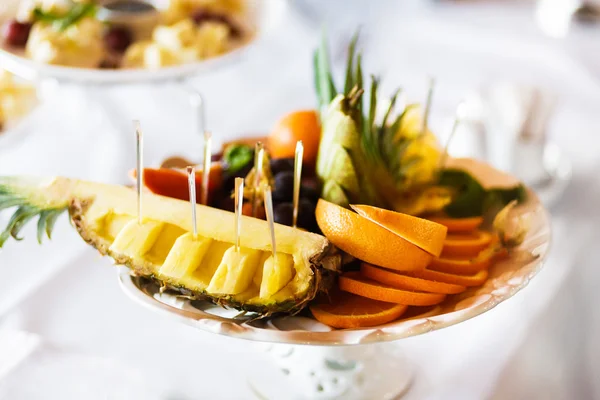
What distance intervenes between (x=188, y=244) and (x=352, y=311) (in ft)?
0.55

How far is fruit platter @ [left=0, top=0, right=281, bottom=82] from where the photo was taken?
3.60ft

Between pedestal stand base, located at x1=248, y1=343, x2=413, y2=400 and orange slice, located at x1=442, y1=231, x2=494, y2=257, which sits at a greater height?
orange slice, located at x1=442, y1=231, x2=494, y2=257

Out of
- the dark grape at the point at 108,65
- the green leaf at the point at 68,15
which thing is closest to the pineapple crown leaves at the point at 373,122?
the dark grape at the point at 108,65

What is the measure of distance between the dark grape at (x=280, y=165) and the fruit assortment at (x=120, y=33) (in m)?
0.49

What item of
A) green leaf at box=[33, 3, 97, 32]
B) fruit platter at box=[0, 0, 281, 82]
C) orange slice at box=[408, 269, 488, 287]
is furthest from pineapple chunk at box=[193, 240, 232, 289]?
green leaf at box=[33, 3, 97, 32]

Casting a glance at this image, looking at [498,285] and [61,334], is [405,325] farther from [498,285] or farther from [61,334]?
[61,334]

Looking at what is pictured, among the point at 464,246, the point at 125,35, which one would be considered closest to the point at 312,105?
the point at 125,35

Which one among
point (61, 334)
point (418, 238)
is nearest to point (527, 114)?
point (418, 238)

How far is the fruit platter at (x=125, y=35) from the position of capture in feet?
3.60

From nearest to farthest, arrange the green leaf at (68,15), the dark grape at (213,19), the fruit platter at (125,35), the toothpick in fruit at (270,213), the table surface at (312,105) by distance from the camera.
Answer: the toothpick in fruit at (270,213) → the table surface at (312,105) → the fruit platter at (125,35) → the green leaf at (68,15) → the dark grape at (213,19)

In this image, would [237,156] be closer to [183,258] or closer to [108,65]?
[183,258]

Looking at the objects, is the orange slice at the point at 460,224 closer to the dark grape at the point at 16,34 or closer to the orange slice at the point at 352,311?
the orange slice at the point at 352,311

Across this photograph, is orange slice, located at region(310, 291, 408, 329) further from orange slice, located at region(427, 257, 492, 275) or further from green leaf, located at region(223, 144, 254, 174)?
green leaf, located at region(223, 144, 254, 174)

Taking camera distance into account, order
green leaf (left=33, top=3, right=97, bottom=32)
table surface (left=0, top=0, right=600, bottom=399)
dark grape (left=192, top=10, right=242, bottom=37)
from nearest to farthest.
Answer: table surface (left=0, top=0, right=600, bottom=399)
green leaf (left=33, top=3, right=97, bottom=32)
dark grape (left=192, top=10, right=242, bottom=37)
